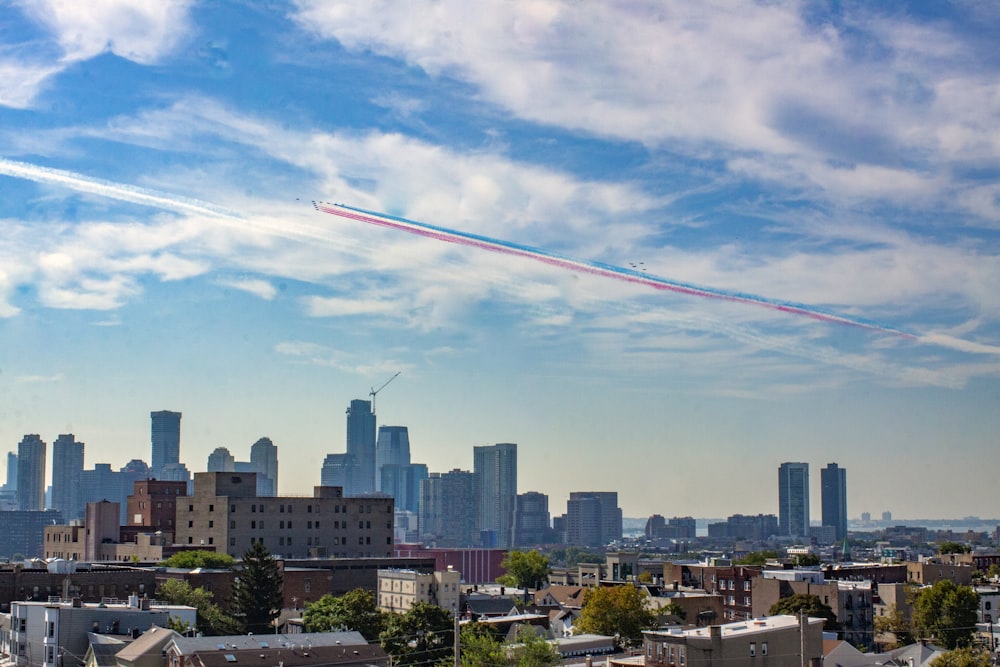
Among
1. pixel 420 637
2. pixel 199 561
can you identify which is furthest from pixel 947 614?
pixel 199 561

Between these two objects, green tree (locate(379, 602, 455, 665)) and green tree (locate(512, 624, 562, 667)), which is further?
green tree (locate(379, 602, 455, 665))

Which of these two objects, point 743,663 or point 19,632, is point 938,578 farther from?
point 19,632

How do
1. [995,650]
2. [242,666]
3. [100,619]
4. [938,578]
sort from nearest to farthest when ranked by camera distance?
[242,666] → [100,619] → [995,650] → [938,578]

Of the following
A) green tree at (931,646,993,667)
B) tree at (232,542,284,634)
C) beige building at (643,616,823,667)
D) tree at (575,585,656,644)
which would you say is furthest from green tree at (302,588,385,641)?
green tree at (931,646,993,667)

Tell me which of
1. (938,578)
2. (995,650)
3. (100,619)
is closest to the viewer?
(100,619)

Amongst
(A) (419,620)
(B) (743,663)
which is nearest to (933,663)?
(B) (743,663)

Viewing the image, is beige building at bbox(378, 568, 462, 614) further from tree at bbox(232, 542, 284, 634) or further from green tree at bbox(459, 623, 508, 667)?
green tree at bbox(459, 623, 508, 667)

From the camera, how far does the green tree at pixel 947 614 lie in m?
136

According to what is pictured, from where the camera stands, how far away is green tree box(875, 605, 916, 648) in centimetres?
14012

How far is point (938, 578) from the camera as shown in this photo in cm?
18612

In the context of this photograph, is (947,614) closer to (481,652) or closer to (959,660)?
(959,660)

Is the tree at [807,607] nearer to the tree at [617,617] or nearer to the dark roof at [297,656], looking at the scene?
the tree at [617,617]

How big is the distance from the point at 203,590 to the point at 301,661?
159 feet

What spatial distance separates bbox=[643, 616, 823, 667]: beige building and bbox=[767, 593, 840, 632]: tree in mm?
44829
